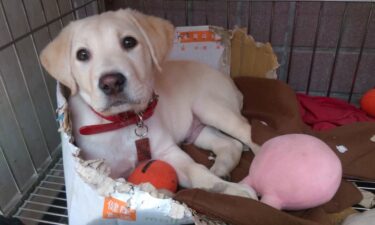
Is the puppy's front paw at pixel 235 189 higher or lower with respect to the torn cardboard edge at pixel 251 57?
lower

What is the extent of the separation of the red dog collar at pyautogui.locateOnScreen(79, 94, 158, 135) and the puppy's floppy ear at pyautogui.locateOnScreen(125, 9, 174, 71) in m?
0.16

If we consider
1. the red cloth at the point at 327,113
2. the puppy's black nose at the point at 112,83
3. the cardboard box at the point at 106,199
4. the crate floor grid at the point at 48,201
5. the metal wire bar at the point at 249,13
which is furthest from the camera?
the metal wire bar at the point at 249,13

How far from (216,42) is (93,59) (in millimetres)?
815

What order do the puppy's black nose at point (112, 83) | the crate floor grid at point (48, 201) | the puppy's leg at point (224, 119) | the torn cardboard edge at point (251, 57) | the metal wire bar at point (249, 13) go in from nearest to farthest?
1. the puppy's black nose at point (112, 83)
2. the crate floor grid at point (48, 201)
3. the puppy's leg at point (224, 119)
4. the torn cardboard edge at point (251, 57)
5. the metal wire bar at point (249, 13)

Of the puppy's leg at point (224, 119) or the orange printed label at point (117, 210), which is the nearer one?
the orange printed label at point (117, 210)

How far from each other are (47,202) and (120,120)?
Answer: 17.7 inches

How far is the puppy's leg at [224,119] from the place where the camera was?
138cm

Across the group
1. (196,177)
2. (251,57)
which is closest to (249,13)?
(251,57)

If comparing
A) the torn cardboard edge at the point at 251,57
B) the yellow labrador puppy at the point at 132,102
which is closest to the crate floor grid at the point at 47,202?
the yellow labrador puppy at the point at 132,102

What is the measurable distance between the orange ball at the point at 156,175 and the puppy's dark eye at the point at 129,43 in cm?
39

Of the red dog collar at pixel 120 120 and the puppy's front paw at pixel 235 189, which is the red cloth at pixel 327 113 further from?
the red dog collar at pixel 120 120

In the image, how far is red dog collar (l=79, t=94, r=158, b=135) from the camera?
1129 mm

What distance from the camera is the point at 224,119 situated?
140 cm

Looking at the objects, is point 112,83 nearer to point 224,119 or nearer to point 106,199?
point 106,199
